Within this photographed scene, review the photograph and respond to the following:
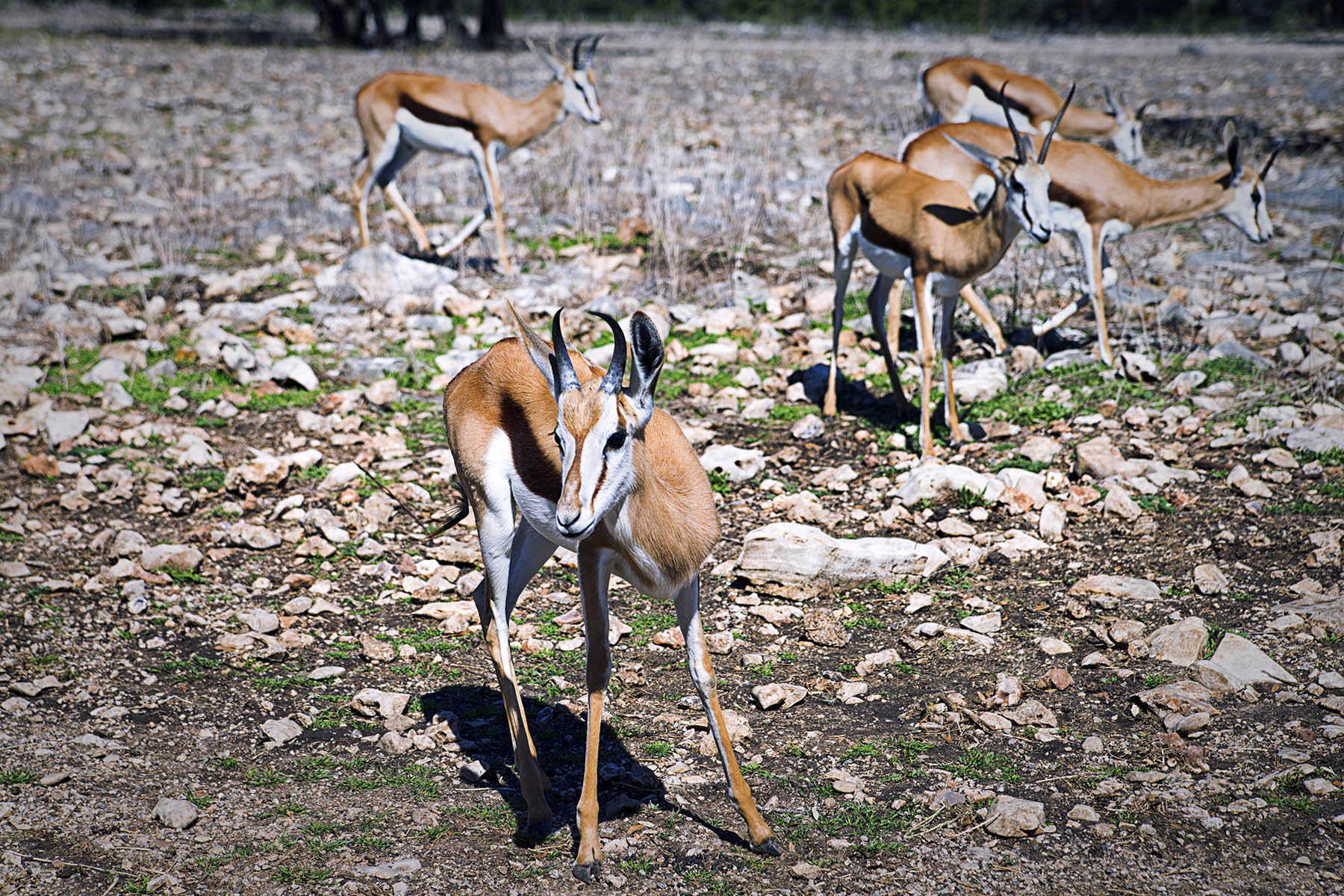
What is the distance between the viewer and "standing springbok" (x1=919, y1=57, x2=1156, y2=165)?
987cm

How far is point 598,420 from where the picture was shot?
2924mm

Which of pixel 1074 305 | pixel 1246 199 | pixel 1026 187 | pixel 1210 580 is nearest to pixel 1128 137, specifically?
pixel 1246 199

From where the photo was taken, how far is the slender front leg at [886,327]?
261 inches

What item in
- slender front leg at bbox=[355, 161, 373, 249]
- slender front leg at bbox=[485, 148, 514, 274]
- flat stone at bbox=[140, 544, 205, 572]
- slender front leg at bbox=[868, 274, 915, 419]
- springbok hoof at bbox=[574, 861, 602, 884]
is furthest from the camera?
slender front leg at bbox=[355, 161, 373, 249]

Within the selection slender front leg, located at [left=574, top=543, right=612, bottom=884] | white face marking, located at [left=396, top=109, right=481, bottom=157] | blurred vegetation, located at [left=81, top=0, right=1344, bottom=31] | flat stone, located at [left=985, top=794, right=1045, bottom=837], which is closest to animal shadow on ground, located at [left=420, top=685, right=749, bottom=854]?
slender front leg, located at [left=574, top=543, right=612, bottom=884]

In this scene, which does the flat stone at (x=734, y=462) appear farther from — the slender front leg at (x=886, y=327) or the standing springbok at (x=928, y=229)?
the slender front leg at (x=886, y=327)

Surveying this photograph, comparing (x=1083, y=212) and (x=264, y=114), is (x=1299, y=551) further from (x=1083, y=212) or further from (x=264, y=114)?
(x=264, y=114)

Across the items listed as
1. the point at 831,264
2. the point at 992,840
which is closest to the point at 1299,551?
the point at 992,840

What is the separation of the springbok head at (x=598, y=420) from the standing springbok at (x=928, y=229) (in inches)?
133

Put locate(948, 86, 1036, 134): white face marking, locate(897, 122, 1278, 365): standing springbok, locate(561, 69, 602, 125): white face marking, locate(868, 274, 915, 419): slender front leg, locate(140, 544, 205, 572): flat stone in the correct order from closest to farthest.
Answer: locate(140, 544, 205, 572): flat stone → locate(868, 274, 915, 419): slender front leg → locate(897, 122, 1278, 365): standing springbok → locate(561, 69, 602, 125): white face marking → locate(948, 86, 1036, 134): white face marking

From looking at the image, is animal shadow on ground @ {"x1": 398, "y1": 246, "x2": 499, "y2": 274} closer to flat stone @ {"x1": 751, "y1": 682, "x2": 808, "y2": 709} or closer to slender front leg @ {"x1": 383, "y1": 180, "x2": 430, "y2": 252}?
slender front leg @ {"x1": 383, "y1": 180, "x2": 430, "y2": 252}

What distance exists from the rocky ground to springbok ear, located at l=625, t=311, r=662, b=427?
1.46 meters

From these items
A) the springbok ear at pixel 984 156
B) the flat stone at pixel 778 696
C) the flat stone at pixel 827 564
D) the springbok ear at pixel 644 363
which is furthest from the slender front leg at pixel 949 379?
the springbok ear at pixel 644 363

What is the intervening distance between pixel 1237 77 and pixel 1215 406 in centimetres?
1349
